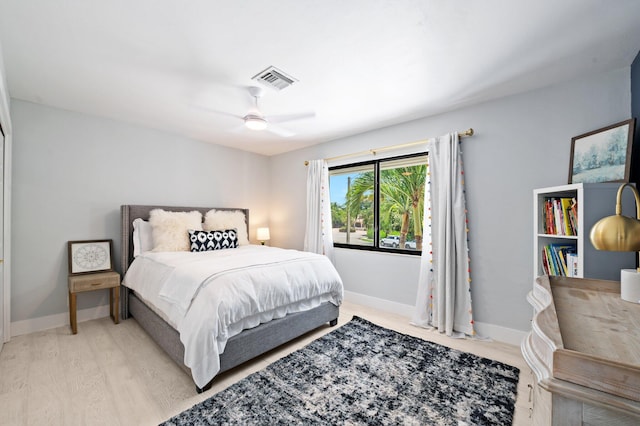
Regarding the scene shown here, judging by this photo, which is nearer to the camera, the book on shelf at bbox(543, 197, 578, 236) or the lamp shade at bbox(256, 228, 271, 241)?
the book on shelf at bbox(543, 197, 578, 236)

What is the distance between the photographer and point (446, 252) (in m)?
2.90

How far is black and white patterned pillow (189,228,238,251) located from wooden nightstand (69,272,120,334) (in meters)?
0.88

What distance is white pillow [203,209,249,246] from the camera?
13.0ft

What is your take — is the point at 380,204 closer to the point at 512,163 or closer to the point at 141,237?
the point at 512,163

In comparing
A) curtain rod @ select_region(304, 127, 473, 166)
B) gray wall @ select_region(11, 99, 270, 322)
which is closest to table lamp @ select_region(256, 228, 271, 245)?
gray wall @ select_region(11, 99, 270, 322)

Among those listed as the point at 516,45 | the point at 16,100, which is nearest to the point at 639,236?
the point at 516,45

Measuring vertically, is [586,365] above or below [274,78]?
below

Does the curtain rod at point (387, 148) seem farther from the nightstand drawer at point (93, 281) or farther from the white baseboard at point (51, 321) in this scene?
the white baseboard at point (51, 321)

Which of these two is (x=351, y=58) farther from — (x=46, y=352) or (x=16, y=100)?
(x=46, y=352)

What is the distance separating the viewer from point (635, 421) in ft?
1.69

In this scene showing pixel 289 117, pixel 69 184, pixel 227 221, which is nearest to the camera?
pixel 69 184

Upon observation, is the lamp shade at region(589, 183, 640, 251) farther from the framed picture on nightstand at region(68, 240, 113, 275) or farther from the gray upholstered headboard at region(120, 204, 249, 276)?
the framed picture on nightstand at region(68, 240, 113, 275)

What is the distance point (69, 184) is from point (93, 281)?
1.18 meters

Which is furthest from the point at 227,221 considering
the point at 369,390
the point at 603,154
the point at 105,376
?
the point at 603,154
